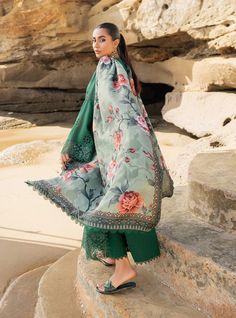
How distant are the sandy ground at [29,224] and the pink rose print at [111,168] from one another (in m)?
1.47

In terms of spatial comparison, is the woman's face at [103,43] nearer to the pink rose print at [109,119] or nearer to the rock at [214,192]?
the pink rose print at [109,119]

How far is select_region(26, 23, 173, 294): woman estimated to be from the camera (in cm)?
224

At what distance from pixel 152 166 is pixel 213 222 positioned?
2.27ft

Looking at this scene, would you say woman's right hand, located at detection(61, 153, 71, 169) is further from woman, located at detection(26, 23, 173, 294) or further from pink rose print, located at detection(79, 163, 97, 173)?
pink rose print, located at detection(79, 163, 97, 173)

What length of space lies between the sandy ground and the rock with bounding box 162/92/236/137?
82 cm

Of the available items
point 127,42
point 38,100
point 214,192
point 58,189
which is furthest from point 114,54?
point 38,100

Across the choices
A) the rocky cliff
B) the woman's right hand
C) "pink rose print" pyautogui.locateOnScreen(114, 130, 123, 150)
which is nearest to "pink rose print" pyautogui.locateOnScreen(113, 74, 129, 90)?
"pink rose print" pyautogui.locateOnScreen(114, 130, 123, 150)

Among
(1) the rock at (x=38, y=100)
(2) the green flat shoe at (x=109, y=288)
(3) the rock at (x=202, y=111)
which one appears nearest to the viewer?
(2) the green flat shoe at (x=109, y=288)

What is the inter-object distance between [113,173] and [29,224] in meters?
2.57

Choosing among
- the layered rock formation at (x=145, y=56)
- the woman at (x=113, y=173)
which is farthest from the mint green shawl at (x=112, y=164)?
the layered rock formation at (x=145, y=56)

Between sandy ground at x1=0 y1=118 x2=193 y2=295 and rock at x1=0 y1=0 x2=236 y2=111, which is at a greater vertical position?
rock at x1=0 y1=0 x2=236 y2=111

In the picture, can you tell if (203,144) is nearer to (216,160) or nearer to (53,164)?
(53,164)

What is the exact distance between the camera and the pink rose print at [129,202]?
2.21m

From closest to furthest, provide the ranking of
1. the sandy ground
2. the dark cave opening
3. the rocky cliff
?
the sandy ground < the rocky cliff < the dark cave opening
